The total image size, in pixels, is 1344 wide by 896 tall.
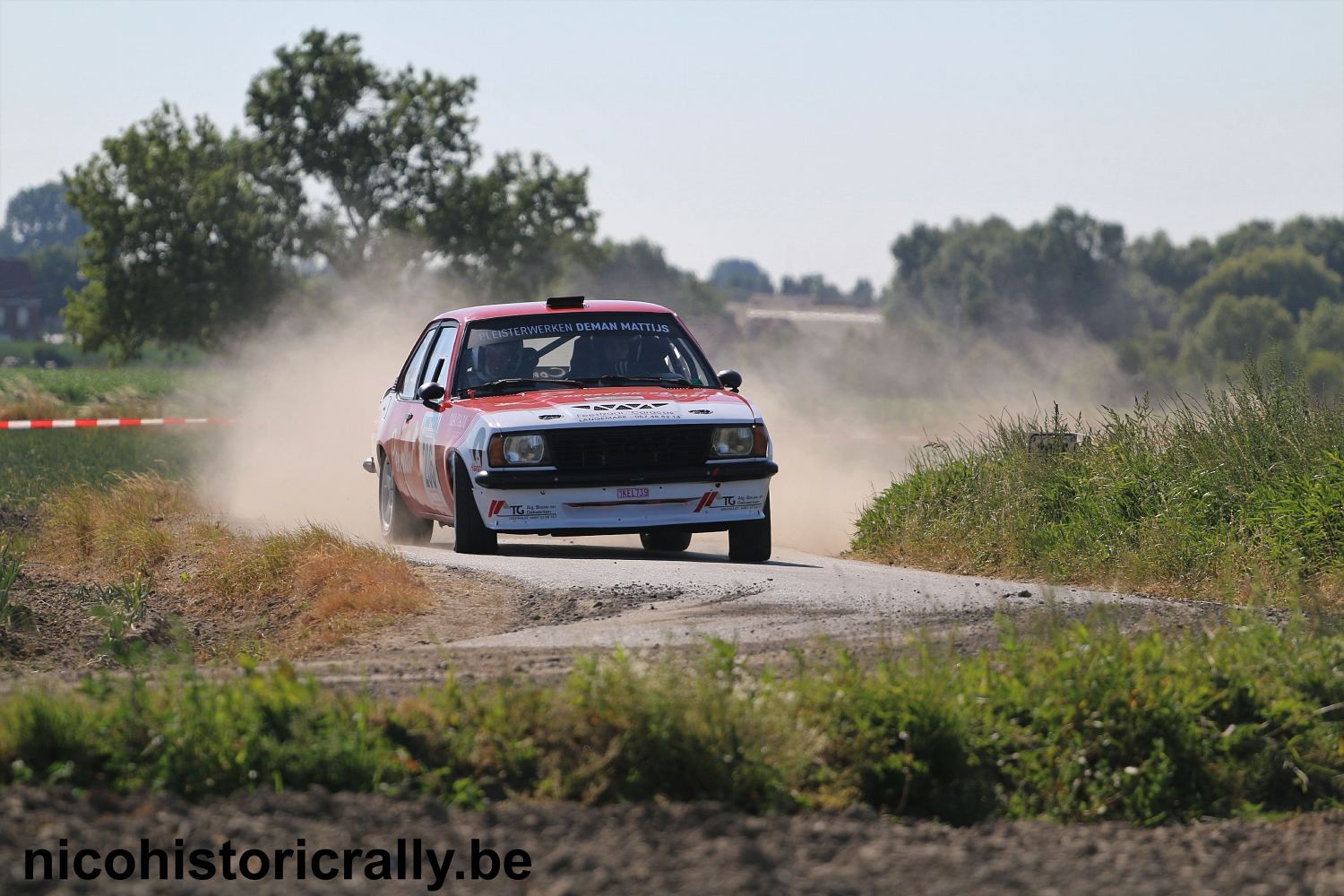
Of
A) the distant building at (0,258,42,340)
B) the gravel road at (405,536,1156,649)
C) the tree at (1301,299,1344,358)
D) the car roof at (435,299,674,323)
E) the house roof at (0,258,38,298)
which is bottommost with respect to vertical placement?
the gravel road at (405,536,1156,649)

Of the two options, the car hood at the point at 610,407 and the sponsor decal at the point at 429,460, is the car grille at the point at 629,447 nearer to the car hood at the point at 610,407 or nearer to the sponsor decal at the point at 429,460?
the car hood at the point at 610,407

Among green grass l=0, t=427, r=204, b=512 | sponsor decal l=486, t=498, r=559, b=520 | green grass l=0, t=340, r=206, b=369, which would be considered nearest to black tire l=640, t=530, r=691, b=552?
sponsor decal l=486, t=498, r=559, b=520

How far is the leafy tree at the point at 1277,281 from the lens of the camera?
486 feet

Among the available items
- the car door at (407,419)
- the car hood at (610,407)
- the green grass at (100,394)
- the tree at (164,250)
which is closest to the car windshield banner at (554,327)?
the car hood at (610,407)

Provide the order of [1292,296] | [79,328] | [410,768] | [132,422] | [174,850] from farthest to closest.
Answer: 1. [1292,296]
2. [79,328]
3. [132,422]
4. [410,768]
5. [174,850]

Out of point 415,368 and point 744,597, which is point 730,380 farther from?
point 744,597

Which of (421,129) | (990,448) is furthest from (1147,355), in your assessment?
(990,448)

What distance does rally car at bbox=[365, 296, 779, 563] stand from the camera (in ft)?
38.2

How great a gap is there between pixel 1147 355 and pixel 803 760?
365 feet

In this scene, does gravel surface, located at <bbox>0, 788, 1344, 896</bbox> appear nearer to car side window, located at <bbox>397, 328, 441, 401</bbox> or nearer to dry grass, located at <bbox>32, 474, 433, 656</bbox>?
dry grass, located at <bbox>32, 474, 433, 656</bbox>

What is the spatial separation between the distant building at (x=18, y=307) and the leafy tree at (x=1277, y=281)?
102 m

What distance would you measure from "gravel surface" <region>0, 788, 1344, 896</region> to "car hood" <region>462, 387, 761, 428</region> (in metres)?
6.36

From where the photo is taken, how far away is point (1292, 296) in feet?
488

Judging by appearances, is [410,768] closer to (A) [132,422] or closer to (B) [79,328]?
(A) [132,422]
